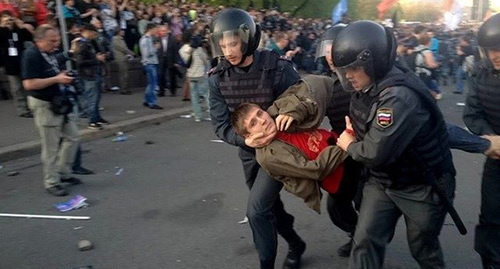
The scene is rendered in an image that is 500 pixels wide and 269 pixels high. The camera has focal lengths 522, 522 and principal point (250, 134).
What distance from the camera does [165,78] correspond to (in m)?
12.1

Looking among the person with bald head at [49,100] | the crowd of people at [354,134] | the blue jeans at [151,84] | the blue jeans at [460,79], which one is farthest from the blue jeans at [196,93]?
the blue jeans at [460,79]

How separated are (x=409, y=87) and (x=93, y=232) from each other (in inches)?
118

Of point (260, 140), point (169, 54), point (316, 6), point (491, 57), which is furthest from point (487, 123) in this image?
point (316, 6)

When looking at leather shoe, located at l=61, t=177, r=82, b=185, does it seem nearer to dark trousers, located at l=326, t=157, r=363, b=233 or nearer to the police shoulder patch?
dark trousers, located at l=326, t=157, r=363, b=233

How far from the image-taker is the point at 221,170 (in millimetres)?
6148

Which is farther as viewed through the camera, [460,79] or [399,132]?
[460,79]

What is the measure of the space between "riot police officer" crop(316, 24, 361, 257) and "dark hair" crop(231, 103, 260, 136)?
1.87 ft

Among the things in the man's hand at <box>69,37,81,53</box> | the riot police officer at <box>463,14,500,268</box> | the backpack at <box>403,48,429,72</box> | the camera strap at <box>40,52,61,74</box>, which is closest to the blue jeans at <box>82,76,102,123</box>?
the man's hand at <box>69,37,81,53</box>

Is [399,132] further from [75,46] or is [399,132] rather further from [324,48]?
[75,46]

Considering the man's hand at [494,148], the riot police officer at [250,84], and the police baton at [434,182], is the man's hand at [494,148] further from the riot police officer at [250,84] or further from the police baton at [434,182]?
the riot police officer at [250,84]

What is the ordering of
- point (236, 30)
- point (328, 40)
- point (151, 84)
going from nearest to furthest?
1. point (236, 30)
2. point (328, 40)
3. point (151, 84)

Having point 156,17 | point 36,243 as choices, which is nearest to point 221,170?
point 36,243

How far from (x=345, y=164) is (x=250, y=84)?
755 mm

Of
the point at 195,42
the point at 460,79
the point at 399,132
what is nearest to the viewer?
the point at 399,132
